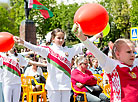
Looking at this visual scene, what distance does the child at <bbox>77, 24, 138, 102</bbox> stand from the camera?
2766 mm

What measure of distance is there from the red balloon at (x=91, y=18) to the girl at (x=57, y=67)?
63.8 inches

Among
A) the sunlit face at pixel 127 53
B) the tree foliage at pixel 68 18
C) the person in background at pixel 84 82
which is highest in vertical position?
the tree foliage at pixel 68 18

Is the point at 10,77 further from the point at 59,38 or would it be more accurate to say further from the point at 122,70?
the point at 122,70

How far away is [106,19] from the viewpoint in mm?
3375

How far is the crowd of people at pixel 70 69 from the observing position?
2.79 metres

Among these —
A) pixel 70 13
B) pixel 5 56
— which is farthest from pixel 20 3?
pixel 5 56

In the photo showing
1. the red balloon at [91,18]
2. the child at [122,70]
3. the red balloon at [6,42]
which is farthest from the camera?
the red balloon at [6,42]

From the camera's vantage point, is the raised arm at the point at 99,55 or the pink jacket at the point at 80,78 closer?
the raised arm at the point at 99,55

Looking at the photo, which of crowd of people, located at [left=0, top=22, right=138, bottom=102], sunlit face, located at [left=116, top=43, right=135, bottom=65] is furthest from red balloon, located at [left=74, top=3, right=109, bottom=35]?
sunlit face, located at [left=116, top=43, right=135, bottom=65]

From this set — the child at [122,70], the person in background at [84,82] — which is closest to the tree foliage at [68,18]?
the person in background at [84,82]

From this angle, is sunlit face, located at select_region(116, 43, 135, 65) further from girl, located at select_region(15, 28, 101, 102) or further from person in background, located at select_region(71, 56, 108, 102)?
person in background, located at select_region(71, 56, 108, 102)

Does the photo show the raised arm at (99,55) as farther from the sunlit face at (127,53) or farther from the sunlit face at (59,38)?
the sunlit face at (59,38)

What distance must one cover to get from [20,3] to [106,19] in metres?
35.4

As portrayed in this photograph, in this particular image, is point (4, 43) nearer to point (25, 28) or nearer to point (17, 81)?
point (17, 81)
